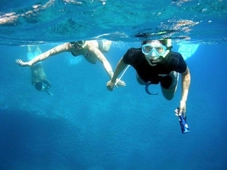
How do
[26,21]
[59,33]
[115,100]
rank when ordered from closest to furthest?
[26,21], [59,33], [115,100]

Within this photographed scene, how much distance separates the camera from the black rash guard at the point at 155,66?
6.68 metres

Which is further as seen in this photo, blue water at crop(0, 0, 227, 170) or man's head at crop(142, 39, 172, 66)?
blue water at crop(0, 0, 227, 170)

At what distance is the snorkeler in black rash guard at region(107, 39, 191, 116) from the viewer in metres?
6.57

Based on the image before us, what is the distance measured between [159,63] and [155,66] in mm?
216

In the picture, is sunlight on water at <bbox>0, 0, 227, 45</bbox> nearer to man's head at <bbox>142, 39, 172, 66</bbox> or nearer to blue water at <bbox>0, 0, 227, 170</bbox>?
man's head at <bbox>142, 39, 172, 66</bbox>

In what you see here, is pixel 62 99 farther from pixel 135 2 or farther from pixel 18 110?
pixel 135 2

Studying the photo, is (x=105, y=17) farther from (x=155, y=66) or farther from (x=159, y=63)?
(x=159, y=63)

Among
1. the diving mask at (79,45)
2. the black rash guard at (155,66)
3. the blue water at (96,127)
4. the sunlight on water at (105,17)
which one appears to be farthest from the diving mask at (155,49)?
the blue water at (96,127)

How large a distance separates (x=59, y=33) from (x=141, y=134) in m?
26.7

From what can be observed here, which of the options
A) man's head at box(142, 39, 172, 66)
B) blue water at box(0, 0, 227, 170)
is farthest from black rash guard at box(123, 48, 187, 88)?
blue water at box(0, 0, 227, 170)

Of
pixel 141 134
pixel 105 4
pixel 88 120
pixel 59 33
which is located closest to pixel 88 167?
pixel 88 120

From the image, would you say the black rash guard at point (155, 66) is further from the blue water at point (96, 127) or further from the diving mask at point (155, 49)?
the blue water at point (96, 127)

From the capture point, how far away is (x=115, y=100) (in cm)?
3734

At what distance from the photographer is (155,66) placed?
712 cm
